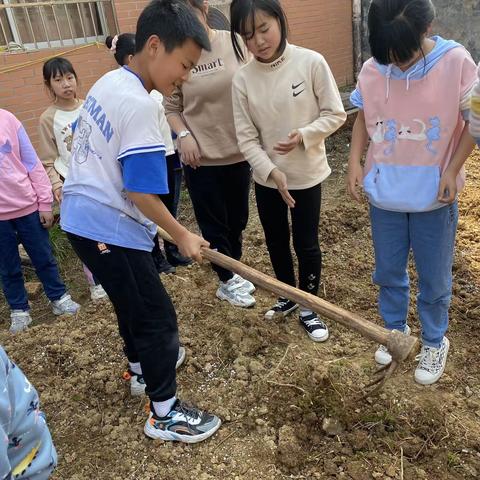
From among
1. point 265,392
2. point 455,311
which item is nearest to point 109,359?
point 265,392

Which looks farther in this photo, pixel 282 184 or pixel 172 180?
pixel 172 180

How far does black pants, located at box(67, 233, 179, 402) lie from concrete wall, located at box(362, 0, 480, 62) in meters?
6.38

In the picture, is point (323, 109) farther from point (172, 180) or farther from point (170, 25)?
point (172, 180)

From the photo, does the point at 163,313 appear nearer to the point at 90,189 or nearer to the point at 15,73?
the point at 90,189

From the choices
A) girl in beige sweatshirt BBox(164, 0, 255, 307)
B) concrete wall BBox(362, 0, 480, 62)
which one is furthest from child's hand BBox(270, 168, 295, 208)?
concrete wall BBox(362, 0, 480, 62)

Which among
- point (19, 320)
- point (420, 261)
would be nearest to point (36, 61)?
point (19, 320)

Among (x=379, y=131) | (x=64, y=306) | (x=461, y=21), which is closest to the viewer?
(x=379, y=131)

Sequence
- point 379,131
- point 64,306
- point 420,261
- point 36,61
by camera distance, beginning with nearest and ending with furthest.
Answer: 1. point 379,131
2. point 420,261
3. point 64,306
4. point 36,61

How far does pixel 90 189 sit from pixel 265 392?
1260 millimetres

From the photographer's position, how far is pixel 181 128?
276 cm

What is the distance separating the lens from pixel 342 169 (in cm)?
530

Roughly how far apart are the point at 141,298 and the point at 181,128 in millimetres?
1237

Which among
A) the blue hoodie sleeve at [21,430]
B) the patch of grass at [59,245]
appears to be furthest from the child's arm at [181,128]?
the patch of grass at [59,245]

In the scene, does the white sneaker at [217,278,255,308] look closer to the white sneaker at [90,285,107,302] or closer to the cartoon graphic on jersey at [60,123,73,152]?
the white sneaker at [90,285,107,302]
